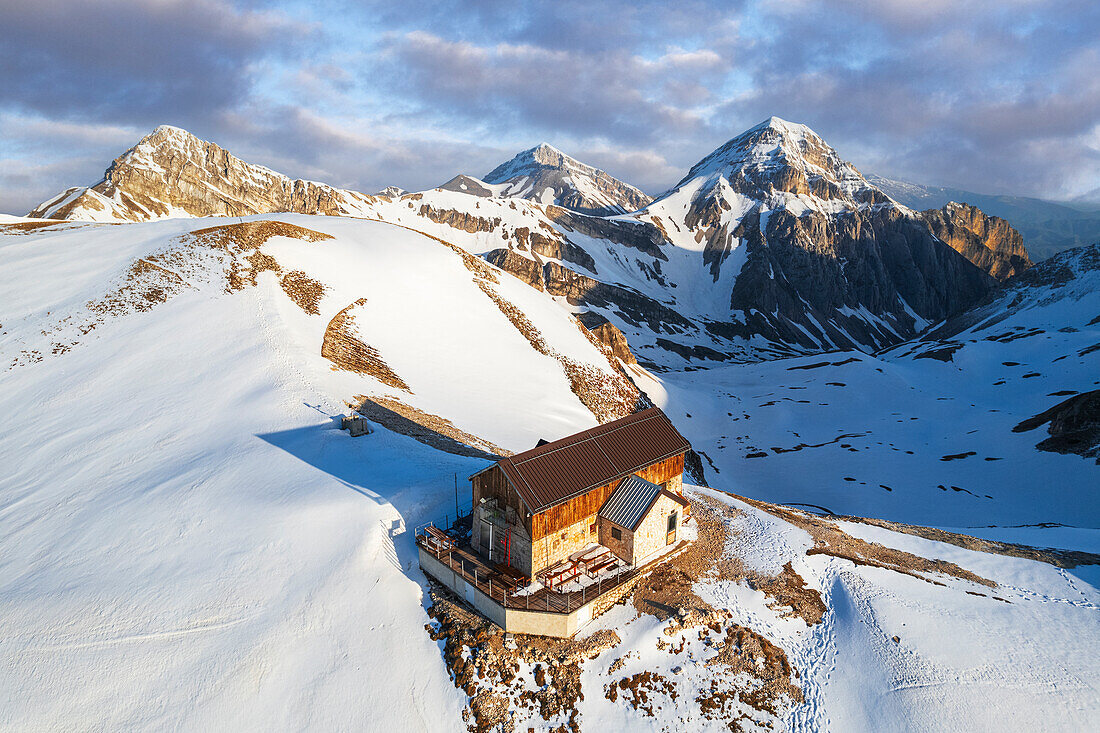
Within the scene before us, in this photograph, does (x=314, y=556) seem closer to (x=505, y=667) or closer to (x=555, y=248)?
(x=505, y=667)

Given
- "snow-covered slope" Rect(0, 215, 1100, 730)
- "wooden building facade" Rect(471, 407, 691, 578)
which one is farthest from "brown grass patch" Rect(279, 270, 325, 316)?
"wooden building facade" Rect(471, 407, 691, 578)

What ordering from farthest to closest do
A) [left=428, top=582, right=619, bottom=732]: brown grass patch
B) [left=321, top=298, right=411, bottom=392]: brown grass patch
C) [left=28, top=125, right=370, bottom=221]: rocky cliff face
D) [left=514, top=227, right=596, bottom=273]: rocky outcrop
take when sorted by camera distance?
1. [left=514, top=227, right=596, bottom=273]: rocky outcrop
2. [left=28, top=125, right=370, bottom=221]: rocky cliff face
3. [left=321, top=298, right=411, bottom=392]: brown grass patch
4. [left=428, top=582, right=619, bottom=732]: brown grass patch

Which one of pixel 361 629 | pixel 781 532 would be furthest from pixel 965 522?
pixel 361 629

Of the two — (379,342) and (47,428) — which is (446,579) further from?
(379,342)

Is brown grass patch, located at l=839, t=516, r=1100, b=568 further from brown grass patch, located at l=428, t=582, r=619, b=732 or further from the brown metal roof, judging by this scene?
brown grass patch, located at l=428, t=582, r=619, b=732

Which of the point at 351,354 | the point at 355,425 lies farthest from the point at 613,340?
the point at 355,425

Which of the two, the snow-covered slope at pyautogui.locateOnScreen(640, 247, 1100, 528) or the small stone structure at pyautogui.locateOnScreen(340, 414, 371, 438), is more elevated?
the small stone structure at pyautogui.locateOnScreen(340, 414, 371, 438)

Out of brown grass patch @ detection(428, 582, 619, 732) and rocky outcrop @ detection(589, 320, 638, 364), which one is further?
rocky outcrop @ detection(589, 320, 638, 364)
